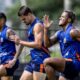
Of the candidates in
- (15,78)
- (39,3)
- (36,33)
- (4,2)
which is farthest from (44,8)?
(36,33)

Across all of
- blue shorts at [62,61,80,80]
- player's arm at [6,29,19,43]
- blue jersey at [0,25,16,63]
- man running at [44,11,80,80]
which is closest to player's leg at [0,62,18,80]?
blue jersey at [0,25,16,63]

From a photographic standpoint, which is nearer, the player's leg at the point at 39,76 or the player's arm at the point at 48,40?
the player's arm at the point at 48,40

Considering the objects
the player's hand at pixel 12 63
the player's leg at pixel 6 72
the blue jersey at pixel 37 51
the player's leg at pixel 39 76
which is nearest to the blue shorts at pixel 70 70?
the player's leg at pixel 39 76

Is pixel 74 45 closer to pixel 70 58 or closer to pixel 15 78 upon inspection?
pixel 70 58

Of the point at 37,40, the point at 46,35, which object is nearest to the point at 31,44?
the point at 37,40

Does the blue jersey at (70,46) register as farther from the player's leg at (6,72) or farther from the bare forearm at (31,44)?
the player's leg at (6,72)

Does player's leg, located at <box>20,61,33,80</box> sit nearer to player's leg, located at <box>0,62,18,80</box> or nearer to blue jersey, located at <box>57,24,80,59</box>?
player's leg, located at <box>0,62,18,80</box>

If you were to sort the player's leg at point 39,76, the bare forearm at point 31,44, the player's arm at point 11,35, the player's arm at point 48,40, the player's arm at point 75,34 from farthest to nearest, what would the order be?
1. the player's arm at point 11,35
2. the player's leg at point 39,76
3. the player's arm at point 48,40
4. the bare forearm at point 31,44
5. the player's arm at point 75,34

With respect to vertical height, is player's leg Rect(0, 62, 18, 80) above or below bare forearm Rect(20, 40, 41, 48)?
below

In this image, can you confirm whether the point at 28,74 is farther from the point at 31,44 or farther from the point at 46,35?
the point at 46,35

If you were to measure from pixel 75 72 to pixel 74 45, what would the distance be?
536mm

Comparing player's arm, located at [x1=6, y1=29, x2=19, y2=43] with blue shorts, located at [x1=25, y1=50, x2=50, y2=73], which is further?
player's arm, located at [x1=6, y1=29, x2=19, y2=43]

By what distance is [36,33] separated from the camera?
12.2m

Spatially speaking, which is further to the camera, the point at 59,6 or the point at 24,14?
the point at 59,6
